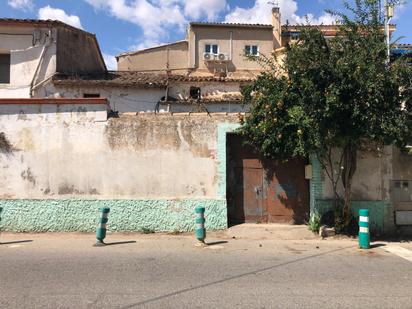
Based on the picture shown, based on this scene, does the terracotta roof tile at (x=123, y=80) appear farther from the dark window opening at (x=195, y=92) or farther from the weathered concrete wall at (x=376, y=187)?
Answer: the weathered concrete wall at (x=376, y=187)

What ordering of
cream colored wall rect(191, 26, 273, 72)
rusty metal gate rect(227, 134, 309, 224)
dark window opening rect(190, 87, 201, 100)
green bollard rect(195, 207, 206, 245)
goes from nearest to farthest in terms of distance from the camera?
green bollard rect(195, 207, 206, 245) < rusty metal gate rect(227, 134, 309, 224) < dark window opening rect(190, 87, 201, 100) < cream colored wall rect(191, 26, 273, 72)

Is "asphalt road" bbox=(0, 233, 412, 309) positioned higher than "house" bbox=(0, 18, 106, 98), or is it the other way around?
"house" bbox=(0, 18, 106, 98)

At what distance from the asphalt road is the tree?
8.98 feet

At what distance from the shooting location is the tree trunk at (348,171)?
12305 millimetres

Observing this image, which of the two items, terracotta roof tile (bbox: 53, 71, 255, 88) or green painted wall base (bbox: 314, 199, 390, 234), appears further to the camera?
terracotta roof tile (bbox: 53, 71, 255, 88)

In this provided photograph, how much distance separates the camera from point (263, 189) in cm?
1329

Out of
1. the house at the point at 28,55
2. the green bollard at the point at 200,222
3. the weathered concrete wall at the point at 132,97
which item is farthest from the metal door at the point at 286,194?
the house at the point at 28,55

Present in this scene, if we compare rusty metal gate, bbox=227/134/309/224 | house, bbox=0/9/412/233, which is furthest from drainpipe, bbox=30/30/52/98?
rusty metal gate, bbox=227/134/309/224

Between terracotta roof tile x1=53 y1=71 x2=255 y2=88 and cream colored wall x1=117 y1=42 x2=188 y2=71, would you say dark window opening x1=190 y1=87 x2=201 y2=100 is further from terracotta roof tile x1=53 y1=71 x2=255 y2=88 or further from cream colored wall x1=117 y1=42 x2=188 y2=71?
cream colored wall x1=117 y1=42 x2=188 y2=71

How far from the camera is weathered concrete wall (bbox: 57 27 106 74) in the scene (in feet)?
72.0

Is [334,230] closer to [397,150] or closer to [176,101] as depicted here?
[397,150]

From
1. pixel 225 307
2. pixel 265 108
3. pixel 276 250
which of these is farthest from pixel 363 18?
pixel 225 307

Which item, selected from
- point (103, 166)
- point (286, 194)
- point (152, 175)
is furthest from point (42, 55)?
point (286, 194)

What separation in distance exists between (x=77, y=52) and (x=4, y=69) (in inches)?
152
